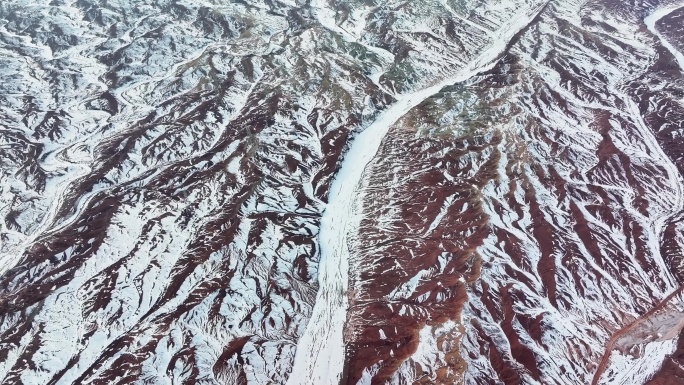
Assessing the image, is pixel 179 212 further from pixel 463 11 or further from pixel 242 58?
pixel 463 11

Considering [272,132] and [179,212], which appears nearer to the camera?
[179,212]

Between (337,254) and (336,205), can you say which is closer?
(337,254)

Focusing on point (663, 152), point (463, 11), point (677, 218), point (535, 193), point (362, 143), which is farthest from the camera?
point (463, 11)

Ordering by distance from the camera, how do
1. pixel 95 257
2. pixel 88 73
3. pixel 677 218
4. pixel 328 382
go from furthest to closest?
pixel 88 73, pixel 677 218, pixel 95 257, pixel 328 382

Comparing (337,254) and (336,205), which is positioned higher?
(336,205)

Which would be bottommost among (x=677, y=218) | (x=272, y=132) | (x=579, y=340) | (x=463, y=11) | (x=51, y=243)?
(x=51, y=243)

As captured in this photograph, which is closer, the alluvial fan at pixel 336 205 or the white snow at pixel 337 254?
the white snow at pixel 337 254

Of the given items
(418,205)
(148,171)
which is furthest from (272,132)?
(418,205)

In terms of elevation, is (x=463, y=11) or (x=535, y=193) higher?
(x=463, y=11)
